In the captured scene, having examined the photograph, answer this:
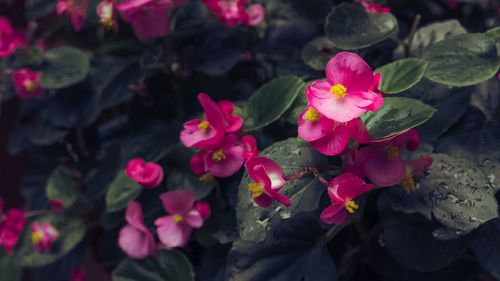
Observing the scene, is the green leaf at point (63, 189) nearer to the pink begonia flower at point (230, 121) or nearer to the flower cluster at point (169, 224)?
the flower cluster at point (169, 224)

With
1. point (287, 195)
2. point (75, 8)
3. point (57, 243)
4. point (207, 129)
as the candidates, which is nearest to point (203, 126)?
point (207, 129)

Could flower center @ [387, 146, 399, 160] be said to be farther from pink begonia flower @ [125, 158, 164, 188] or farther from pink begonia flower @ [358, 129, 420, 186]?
pink begonia flower @ [125, 158, 164, 188]

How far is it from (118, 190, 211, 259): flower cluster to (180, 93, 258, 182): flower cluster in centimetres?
10

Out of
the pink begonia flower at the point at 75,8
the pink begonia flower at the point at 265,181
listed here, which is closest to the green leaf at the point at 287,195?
the pink begonia flower at the point at 265,181

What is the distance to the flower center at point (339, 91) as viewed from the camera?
55 cm

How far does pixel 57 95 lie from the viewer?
104 centimetres

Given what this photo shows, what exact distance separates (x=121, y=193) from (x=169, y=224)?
101 mm

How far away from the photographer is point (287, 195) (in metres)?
0.61

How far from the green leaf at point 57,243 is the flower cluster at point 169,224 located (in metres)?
0.21

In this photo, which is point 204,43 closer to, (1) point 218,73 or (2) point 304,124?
(1) point 218,73

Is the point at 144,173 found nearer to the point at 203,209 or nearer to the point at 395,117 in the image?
the point at 203,209

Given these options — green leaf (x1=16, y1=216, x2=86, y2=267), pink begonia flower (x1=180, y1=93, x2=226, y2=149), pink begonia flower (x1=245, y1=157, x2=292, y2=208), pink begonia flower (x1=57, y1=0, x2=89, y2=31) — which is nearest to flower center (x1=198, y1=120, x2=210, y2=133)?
pink begonia flower (x1=180, y1=93, x2=226, y2=149)

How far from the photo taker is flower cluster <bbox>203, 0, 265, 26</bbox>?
875mm

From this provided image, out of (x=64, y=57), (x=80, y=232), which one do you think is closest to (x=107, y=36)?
(x=64, y=57)
